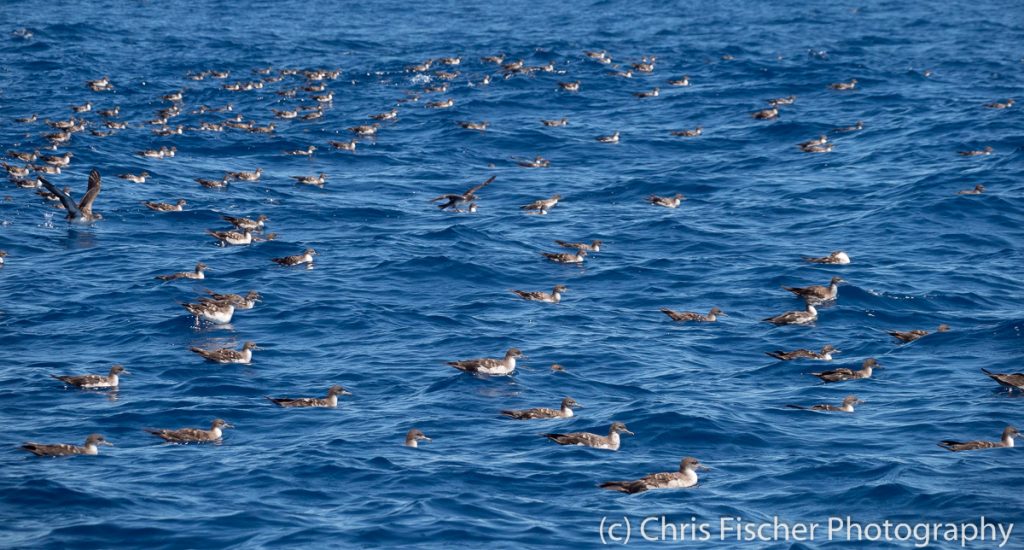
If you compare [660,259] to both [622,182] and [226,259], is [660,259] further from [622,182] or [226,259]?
[226,259]

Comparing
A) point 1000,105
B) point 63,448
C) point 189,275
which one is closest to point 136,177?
point 189,275

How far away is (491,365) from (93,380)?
6.37 metres

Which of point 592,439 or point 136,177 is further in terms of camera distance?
point 136,177

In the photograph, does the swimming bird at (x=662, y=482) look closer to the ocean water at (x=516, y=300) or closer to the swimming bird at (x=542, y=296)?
the ocean water at (x=516, y=300)

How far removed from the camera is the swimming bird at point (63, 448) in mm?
18250

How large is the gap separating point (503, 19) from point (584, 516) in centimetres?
5287

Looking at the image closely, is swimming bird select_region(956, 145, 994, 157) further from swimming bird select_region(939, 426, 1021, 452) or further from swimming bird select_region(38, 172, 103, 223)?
swimming bird select_region(38, 172, 103, 223)

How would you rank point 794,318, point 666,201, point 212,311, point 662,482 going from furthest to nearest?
point 666,201, point 794,318, point 212,311, point 662,482

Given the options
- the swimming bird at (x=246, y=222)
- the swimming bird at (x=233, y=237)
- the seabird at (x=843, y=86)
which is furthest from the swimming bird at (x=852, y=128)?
the swimming bird at (x=233, y=237)

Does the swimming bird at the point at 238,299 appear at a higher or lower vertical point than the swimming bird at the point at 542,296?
higher

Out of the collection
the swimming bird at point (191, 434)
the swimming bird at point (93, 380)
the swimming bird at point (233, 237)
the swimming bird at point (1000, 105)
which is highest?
the swimming bird at point (1000, 105)

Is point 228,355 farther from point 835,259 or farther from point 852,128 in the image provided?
point 852,128

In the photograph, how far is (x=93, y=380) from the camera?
21.4 m

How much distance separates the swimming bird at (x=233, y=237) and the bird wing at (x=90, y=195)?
120 inches
